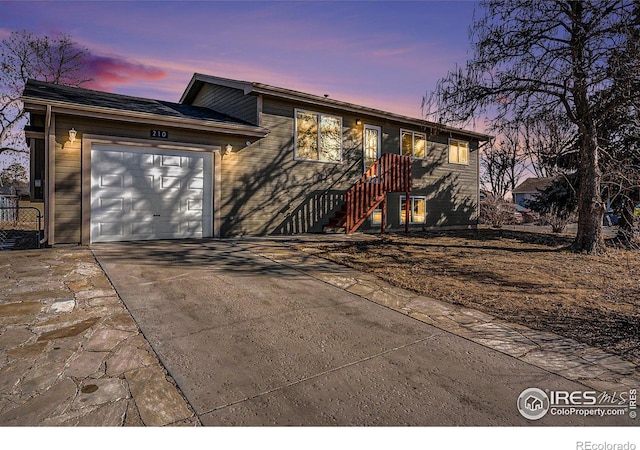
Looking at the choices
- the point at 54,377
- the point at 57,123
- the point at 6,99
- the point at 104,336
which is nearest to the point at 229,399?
the point at 54,377

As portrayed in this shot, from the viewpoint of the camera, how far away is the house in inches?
309

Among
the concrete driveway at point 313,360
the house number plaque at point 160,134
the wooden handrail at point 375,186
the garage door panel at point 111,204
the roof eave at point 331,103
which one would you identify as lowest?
the concrete driveway at point 313,360

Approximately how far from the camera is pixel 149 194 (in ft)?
28.4

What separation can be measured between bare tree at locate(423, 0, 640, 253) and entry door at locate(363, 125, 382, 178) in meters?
3.30

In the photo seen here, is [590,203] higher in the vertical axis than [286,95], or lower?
lower

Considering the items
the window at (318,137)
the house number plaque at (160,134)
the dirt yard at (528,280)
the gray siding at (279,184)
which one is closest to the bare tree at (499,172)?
the window at (318,137)

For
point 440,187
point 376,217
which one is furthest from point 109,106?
point 440,187

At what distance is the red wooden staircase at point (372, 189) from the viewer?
37.1 feet

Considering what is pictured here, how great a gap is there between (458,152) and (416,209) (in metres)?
4.08

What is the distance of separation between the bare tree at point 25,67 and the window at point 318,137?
1983 cm

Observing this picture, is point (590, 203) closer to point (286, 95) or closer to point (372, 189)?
point (372, 189)

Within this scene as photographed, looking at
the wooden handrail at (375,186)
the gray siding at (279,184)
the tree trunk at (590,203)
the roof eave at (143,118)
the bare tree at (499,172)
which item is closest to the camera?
the roof eave at (143,118)

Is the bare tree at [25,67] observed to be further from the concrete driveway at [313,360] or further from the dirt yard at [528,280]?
the concrete driveway at [313,360]

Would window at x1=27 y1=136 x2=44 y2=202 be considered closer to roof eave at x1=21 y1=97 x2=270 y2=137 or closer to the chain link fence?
the chain link fence
